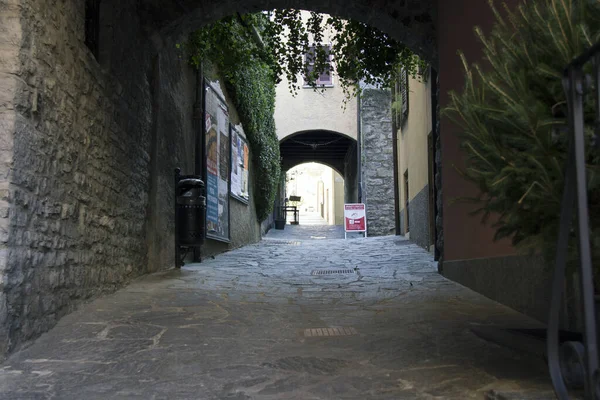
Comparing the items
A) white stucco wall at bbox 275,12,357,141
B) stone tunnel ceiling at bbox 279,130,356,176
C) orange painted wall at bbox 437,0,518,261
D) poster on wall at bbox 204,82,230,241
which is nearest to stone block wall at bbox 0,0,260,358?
poster on wall at bbox 204,82,230,241

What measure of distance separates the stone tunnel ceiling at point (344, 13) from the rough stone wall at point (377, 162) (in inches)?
406

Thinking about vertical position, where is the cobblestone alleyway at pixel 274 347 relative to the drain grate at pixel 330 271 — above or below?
below

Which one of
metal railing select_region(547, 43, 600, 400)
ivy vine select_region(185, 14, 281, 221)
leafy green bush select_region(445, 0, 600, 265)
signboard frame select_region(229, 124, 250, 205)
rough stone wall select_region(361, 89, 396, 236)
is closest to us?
metal railing select_region(547, 43, 600, 400)

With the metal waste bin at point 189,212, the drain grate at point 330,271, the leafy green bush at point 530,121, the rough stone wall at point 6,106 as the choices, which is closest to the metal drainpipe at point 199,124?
the metal waste bin at point 189,212

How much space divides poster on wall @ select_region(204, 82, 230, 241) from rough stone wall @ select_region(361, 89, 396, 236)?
7327mm

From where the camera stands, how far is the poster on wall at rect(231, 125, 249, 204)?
Result: 10914 millimetres

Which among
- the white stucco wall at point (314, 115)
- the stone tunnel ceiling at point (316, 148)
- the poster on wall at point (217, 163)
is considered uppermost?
the white stucco wall at point (314, 115)

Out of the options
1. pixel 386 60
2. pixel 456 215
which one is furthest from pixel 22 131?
pixel 386 60

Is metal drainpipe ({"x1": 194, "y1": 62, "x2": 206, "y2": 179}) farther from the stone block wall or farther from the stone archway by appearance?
the stone block wall

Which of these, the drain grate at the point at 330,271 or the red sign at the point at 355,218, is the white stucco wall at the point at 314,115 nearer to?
the red sign at the point at 355,218

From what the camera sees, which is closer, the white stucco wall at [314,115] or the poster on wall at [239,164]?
the poster on wall at [239,164]

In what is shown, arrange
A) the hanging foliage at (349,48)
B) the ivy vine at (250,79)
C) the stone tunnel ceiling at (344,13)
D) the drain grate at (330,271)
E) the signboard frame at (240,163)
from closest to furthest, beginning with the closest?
the stone tunnel ceiling at (344,13), the drain grate at (330,271), the hanging foliage at (349,48), the ivy vine at (250,79), the signboard frame at (240,163)

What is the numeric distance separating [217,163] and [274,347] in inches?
256

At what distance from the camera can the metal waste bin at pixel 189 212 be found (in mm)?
6996
